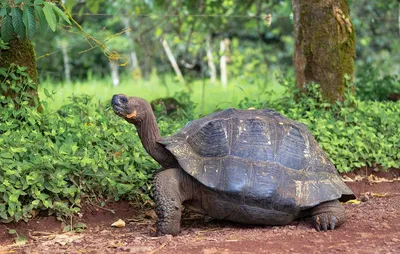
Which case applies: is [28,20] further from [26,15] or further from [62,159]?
[62,159]

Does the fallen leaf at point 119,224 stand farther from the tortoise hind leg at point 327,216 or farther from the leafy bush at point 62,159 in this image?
the tortoise hind leg at point 327,216

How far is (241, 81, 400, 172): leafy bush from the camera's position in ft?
19.1

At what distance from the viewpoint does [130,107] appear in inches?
163

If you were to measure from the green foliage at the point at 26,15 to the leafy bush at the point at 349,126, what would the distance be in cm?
264

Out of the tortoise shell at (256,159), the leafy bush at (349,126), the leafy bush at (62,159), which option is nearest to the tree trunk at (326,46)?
the leafy bush at (349,126)

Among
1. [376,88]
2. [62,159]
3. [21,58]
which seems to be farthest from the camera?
[376,88]

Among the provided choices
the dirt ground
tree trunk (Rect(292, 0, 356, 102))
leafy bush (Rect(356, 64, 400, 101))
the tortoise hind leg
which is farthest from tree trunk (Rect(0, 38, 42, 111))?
leafy bush (Rect(356, 64, 400, 101))

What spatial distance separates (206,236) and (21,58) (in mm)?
2446

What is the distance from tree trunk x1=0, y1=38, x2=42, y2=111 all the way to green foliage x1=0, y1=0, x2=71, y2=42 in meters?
0.79

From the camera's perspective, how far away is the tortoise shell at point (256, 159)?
4.09m

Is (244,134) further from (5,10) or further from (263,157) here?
(5,10)

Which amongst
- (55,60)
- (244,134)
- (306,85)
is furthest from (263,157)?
(55,60)

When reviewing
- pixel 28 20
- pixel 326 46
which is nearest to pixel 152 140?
pixel 28 20

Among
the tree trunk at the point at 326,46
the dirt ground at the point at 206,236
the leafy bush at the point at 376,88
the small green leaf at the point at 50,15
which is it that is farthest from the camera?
the leafy bush at the point at 376,88
